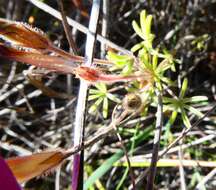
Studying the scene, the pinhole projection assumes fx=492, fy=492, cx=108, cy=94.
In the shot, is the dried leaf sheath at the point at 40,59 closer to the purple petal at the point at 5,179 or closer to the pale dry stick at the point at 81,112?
the pale dry stick at the point at 81,112

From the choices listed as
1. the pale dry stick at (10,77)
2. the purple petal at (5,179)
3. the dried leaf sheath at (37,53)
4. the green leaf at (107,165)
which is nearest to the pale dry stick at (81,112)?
the dried leaf sheath at (37,53)

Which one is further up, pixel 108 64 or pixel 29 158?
pixel 108 64

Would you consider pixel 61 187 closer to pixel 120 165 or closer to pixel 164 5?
pixel 120 165

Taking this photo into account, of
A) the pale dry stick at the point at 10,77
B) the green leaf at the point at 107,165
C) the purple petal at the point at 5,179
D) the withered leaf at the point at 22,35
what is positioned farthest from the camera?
the pale dry stick at the point at 10,77

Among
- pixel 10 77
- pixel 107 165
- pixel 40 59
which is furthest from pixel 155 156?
pixel 10 77

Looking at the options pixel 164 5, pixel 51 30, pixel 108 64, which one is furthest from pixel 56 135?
pixel 108 64

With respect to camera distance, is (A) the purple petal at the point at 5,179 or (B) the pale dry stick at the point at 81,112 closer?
(A) the purple petal at the point at 5,179

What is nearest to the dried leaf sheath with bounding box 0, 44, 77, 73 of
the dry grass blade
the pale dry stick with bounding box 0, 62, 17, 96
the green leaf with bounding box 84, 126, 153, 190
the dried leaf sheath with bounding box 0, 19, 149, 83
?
the dried leaf sheath with bounding box 0, 19, 149, 83
